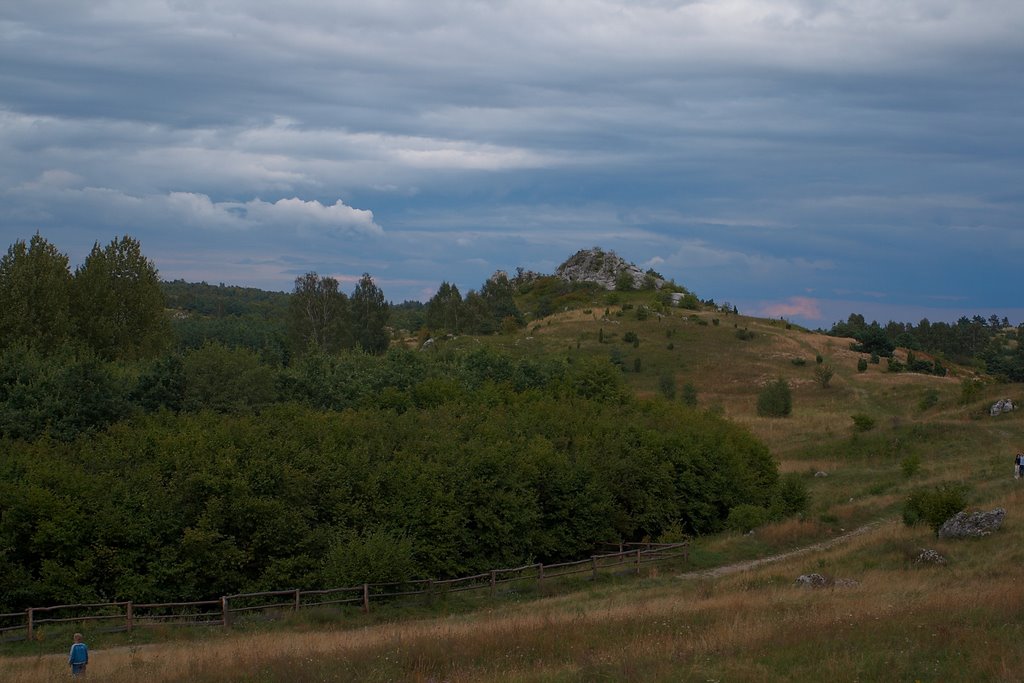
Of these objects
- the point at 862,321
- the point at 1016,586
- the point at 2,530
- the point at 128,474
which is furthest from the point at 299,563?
the point at 862,321

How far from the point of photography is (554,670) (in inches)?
607

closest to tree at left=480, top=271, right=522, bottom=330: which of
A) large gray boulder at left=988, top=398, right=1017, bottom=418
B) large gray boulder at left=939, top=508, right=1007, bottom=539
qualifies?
large gray boulder at left=988, top=398, right=1017, bottom=418

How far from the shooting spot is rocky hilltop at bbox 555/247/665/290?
16912 centimetres

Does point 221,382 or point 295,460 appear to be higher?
point 221,382

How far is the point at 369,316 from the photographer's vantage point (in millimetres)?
111875

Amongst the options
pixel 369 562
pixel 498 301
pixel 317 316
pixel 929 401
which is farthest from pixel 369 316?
pixel 369 562

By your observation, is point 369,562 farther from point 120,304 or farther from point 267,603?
point 120,304

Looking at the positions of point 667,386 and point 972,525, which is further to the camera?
point 667,386

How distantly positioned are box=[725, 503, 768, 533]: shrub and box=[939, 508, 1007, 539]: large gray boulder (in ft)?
45.9

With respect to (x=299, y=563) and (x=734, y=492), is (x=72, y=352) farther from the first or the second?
(x=734, y=492)

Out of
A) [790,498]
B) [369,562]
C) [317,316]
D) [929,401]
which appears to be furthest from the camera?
[317,316]

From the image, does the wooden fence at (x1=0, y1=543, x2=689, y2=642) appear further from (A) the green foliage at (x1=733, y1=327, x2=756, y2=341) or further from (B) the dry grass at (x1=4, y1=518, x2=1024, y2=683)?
(A) the green foliage at (x1=733, y1=327, x2=756, y2=341)

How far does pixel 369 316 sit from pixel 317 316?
285 inches

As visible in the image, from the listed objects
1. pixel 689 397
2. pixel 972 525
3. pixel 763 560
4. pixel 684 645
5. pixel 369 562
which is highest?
pixel 689 397
